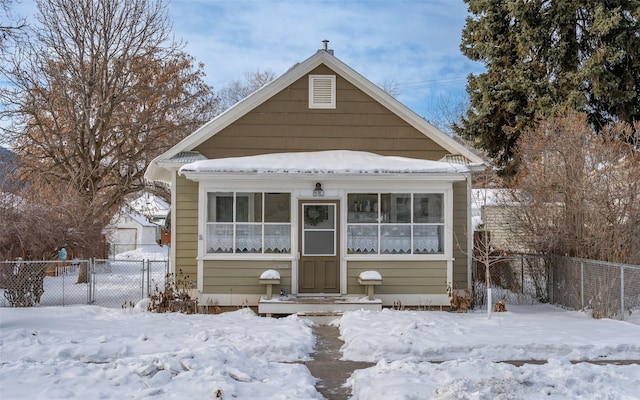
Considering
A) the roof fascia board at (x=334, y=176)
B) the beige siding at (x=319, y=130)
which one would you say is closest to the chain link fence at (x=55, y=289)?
the roof fascia board at (x=334, y=176)

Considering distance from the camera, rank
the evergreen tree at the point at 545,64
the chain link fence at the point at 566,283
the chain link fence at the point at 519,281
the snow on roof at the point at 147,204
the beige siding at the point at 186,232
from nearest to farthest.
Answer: the chain link fence at the point at 566,283
the beige siding at the point at 186,232
the chain link fence at the point at 519,281
the evergreen tree at the point at 545,64
the snow on roof at the point at 147,204

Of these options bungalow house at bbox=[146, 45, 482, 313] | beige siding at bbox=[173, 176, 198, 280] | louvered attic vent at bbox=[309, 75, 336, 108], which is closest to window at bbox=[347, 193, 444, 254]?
bungalow house at bbox=[146, 45, 482, 313]

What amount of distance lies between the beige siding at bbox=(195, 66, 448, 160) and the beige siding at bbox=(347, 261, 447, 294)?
273cm

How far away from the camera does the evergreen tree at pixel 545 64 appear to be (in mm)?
14000

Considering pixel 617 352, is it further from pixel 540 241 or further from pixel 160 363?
pixel 160 363

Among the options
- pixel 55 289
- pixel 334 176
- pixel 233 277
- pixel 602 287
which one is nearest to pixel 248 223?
pixel 233 277

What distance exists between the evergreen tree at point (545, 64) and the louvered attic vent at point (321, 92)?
208 inches

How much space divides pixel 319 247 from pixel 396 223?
1.79 metres

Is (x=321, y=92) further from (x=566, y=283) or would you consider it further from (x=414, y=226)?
(x=566, y=283)

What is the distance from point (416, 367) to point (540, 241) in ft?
20.6

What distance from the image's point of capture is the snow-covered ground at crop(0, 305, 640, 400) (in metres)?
5.83

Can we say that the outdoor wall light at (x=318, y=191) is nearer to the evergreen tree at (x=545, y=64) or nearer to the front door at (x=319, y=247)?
the front door at (x=319, y=247)

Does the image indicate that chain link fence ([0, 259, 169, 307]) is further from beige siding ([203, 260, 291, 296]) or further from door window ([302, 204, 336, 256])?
door window ([302, 204, 336, 256])

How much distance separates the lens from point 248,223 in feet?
38.2
